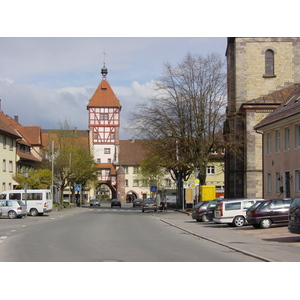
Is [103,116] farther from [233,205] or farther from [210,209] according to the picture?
[233,205]

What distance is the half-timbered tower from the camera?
388 feet

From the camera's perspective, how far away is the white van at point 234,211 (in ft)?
91.2

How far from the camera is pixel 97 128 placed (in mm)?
118188

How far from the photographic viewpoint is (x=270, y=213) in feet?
83.1

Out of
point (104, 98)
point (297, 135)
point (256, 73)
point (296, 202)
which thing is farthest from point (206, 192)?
point (104, 98)

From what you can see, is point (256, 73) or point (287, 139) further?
point (256, 73)

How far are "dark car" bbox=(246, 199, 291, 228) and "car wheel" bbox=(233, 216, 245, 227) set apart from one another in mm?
2685

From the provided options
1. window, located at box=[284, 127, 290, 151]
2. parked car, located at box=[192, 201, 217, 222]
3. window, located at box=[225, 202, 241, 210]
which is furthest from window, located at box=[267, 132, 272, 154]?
window, located at box=[225, 202, 241, 210]

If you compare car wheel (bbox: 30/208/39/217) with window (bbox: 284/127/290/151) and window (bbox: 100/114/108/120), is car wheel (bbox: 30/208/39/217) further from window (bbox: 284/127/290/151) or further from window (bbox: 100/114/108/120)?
window (bbox: 100/114/108/120)

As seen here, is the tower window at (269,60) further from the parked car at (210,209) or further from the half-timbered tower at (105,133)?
the half-timbered tower at (105,133)

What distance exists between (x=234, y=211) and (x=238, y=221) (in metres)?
0.57

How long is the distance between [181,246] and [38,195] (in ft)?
95.6

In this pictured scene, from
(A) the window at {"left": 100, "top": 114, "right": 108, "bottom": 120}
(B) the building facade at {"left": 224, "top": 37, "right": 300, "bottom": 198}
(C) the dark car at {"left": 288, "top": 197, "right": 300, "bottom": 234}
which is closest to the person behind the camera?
(C) the dark car at {"left": 288, "top": 197, "right": 300, "bottom": 234}
